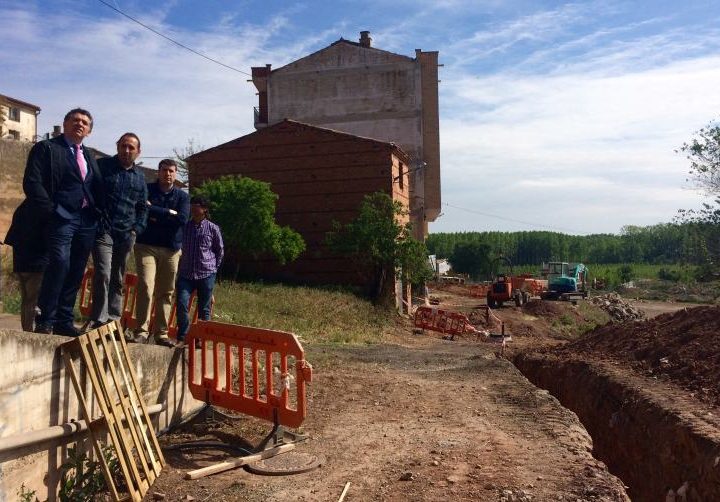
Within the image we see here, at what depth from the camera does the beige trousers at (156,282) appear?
671 centimetres

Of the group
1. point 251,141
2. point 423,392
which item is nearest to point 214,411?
point 423,392

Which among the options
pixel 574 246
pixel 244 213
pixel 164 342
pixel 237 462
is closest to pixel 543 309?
pixel 244 213

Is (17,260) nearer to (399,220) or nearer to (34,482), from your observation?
(34,482)

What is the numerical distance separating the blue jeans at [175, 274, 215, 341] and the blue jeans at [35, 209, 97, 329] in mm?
1638

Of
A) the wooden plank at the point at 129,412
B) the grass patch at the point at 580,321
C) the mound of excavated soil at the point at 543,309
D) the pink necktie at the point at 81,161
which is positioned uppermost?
the pink necktie at the point at 81,161

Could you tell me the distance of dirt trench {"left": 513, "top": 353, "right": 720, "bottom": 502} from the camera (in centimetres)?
763

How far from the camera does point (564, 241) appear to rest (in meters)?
107

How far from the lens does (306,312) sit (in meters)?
18.6

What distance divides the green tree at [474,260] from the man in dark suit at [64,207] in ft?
213

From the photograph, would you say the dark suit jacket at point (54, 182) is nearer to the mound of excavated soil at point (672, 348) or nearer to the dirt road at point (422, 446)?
the dirt road at point (422, 446)

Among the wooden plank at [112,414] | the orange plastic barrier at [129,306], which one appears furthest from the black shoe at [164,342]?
the orange plastic barrier at [129,306]

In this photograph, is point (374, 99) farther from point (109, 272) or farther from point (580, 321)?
point (109, 272)

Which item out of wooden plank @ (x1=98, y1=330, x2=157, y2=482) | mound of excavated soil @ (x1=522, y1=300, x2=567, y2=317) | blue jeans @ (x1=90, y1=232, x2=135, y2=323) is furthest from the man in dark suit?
mound of excavated soil @ (x1=522, y1=300, x2=567, y2=317)

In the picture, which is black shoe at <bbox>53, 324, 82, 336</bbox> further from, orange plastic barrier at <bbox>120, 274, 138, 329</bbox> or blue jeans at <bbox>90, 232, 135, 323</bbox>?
orange plastic barrier at <bbox>120, 274, 138, 329</bbox>
